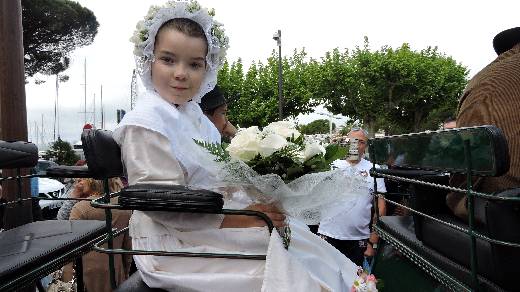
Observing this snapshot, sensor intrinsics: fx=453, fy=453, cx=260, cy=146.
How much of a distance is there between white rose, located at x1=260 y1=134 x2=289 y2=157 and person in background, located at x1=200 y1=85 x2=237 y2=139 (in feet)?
6.33

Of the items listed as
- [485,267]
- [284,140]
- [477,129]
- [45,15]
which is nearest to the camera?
[477,129]

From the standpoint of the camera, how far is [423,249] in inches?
77.1

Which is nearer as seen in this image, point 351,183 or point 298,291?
point 298,291

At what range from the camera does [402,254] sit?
2.25 meters

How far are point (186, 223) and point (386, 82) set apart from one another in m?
36.7

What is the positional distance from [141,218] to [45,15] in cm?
2273

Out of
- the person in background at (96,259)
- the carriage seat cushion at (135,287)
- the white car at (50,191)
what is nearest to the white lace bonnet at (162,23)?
the carriage seat cushion at (135,287)

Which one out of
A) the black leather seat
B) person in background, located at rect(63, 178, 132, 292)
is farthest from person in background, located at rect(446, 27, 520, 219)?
person in background, located at rect(63, 178, 132, 292)

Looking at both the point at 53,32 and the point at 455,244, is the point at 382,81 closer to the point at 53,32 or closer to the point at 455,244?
the point at 53,32

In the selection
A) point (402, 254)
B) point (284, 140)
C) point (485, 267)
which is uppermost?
point (284, 140)

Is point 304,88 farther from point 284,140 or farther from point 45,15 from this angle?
point 284,140

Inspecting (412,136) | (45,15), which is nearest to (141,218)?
(412,136)

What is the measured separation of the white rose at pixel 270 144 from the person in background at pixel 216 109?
6.33ft

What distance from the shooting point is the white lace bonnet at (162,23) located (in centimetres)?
213
